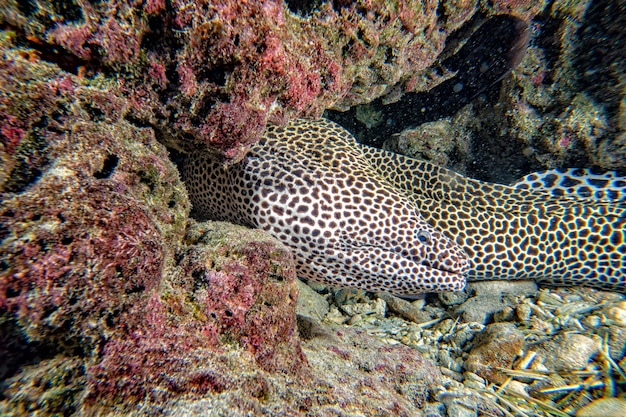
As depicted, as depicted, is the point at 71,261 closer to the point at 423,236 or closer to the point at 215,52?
the point at 215,52

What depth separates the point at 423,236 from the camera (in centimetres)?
385

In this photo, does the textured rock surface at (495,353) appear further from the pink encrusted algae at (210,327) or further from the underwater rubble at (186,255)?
the pink encrusted algae at (210,327)

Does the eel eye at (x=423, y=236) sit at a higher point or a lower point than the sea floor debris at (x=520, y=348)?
higher

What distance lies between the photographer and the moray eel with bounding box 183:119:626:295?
349 cm

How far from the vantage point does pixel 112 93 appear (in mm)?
2018

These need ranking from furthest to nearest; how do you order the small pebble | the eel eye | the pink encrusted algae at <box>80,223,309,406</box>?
1. the eel eye
2. the small pebble
3. the pink encrusted algae at <box>80,223,309,406</box>

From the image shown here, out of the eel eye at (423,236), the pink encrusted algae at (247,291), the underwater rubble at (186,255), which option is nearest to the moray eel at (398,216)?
the eel eye at (423,236)

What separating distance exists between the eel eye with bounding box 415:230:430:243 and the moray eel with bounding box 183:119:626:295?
13 mm

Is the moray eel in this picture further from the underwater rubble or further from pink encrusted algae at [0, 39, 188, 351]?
pink encrusted algae at [0, 39, 188, 351]

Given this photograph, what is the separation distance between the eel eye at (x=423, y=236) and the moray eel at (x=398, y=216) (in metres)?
0.01

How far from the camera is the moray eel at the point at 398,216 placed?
3488 mm

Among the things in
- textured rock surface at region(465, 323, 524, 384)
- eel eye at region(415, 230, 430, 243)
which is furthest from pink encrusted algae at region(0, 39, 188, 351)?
eel eye at region(415, 230, 430, 243)

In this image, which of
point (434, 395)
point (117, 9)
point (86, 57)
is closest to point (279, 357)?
point (434, 395)

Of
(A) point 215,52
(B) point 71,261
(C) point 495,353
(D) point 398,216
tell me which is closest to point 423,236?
(D) point 398,216
